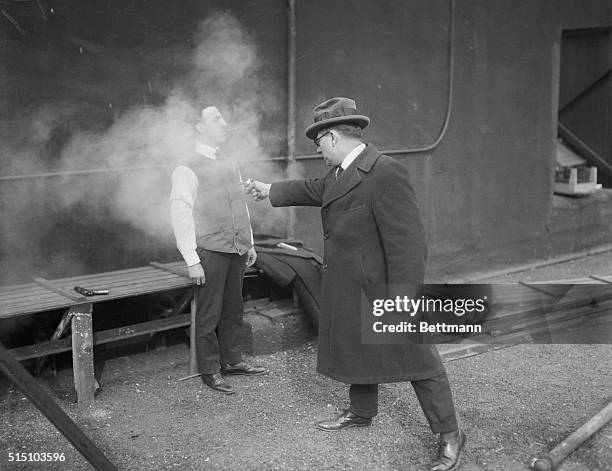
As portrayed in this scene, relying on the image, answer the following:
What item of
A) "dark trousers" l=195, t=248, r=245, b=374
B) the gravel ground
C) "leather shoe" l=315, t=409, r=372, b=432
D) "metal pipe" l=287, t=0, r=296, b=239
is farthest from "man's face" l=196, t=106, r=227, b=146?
"leather shoe" l=315, t=409, r=372, b=432

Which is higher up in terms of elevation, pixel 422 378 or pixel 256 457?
pixel 422 378

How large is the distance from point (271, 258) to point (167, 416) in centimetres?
165

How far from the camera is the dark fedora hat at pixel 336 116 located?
4.55 meters

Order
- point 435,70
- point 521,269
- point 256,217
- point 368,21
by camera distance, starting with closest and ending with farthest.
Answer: point 256,217 → point 368,21 → point 435,70 → point 521,269

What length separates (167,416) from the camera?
5.21m

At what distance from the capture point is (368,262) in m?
4.54

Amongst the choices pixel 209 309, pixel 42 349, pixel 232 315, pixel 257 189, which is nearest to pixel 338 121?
pixel 257 189

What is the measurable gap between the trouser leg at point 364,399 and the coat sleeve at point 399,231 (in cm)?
77

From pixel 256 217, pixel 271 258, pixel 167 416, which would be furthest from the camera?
pixel 256 217

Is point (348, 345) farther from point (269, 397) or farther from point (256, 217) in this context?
point (256, 217)

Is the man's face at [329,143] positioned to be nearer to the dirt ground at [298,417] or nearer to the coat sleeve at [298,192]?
the coat sleeve at [298,192]

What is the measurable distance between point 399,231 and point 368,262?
0.98ft

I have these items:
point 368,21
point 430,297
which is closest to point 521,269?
point 430,297

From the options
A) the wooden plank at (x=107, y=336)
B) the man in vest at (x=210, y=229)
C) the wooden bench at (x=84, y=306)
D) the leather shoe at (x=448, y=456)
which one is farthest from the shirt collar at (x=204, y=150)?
the leather shoe at (x=448, y=456)
